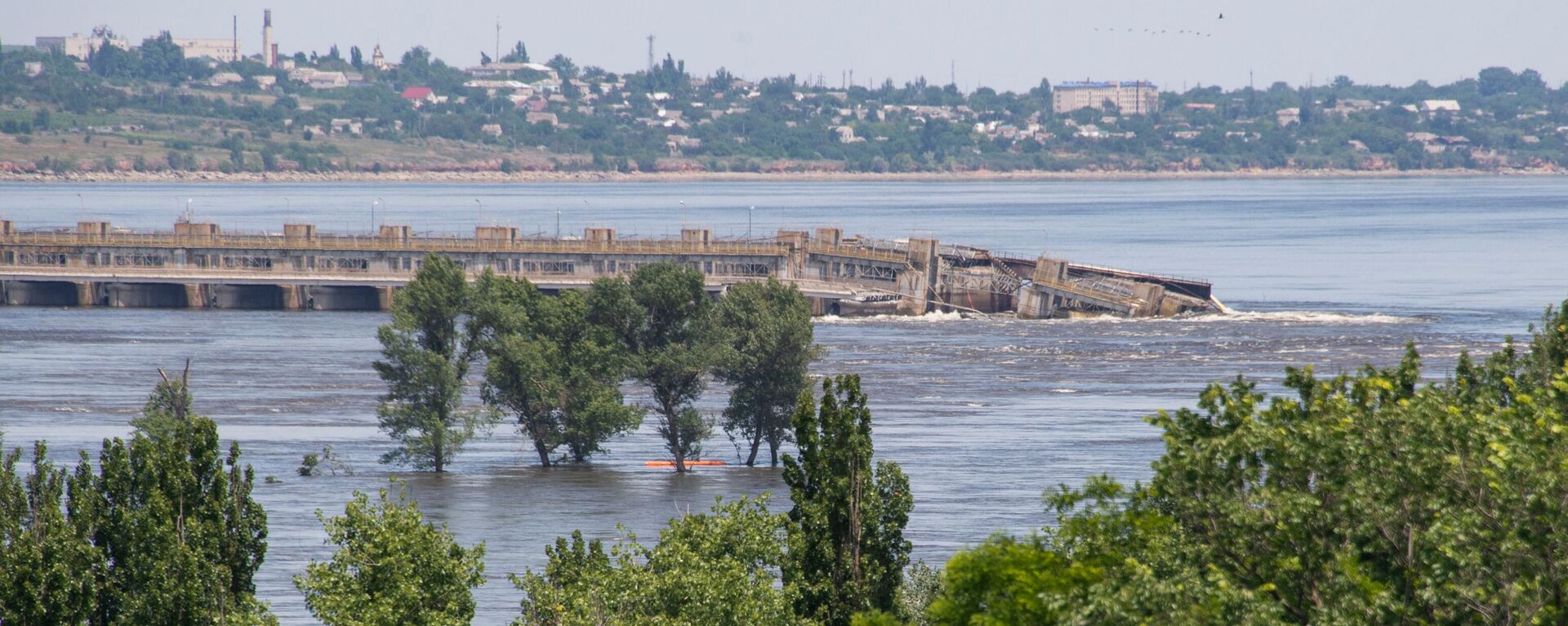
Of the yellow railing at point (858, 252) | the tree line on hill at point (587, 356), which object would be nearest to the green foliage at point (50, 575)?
the tree line on hill at point (587, 356)

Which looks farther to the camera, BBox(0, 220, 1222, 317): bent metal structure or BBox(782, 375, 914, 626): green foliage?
BBox(0, 220, 1222, 317): bent metal structure

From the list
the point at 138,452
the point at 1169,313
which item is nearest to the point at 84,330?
the point at 1169,313

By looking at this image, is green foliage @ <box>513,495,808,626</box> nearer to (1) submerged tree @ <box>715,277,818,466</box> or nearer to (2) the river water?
(2) the river water

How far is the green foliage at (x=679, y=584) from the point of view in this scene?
3025 centimetres

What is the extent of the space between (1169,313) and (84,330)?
67745 mm

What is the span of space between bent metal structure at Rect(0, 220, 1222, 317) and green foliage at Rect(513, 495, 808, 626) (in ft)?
301

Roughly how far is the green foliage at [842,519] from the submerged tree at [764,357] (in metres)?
30.3

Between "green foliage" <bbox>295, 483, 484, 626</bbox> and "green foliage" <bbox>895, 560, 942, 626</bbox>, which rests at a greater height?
"green foliage" <bbox>295, 483, 484, 626</bbox>

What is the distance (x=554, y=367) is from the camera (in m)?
67.8

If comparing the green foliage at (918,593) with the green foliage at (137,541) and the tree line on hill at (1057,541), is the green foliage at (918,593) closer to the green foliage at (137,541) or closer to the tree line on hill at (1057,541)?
the tree line on hill at (1057,541)

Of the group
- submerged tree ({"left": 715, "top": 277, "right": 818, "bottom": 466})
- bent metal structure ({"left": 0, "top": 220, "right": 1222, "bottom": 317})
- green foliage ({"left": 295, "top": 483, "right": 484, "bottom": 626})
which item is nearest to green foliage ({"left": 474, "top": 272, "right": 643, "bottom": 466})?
submerged tree ({"left": 715, "top": 277, "right": 818, "bottom": 466})

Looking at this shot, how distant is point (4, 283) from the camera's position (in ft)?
454

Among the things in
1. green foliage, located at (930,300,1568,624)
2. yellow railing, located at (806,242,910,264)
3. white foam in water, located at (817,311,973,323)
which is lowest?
white foam in water, located at (817,311,973,323)

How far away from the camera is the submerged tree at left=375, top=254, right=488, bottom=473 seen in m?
67.1
